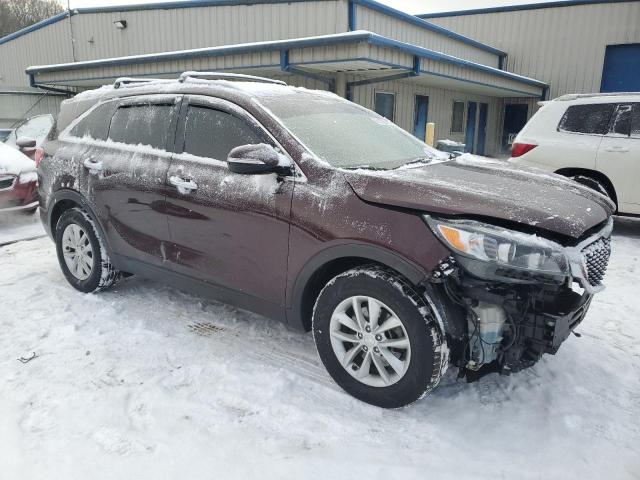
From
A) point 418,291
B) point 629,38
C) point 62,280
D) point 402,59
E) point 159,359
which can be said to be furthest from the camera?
point 629,38

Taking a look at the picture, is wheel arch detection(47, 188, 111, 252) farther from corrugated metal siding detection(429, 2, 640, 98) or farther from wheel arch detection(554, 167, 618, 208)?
corrugated metal siding detection(429, 2, 640, 98)

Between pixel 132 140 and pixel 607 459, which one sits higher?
pixel 132 140

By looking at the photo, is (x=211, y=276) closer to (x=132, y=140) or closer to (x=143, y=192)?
(x=143, y=192)

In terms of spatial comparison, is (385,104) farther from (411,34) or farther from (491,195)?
(491,195)

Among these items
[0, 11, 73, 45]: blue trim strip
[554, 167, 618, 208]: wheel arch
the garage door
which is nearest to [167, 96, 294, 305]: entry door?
[554, 167, 618, 208]: wheel arch

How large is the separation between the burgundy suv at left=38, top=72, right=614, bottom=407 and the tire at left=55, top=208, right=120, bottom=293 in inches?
5.1

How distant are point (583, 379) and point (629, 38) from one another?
18.9 meters

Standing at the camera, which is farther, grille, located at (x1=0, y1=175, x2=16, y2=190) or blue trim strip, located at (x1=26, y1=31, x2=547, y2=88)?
blue trim strip, located at (x1=26, y1=31, x2=547, y2=88)

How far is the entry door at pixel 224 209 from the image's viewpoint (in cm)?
297

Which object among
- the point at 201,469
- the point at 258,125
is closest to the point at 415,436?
the point at 201,469

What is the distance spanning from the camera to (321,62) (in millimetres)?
9555

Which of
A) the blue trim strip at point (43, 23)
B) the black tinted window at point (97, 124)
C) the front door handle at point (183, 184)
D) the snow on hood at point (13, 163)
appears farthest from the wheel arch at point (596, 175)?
the blue trim strip at point (43, 23)

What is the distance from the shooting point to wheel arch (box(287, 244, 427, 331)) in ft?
8.16

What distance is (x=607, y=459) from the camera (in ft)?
7.70
